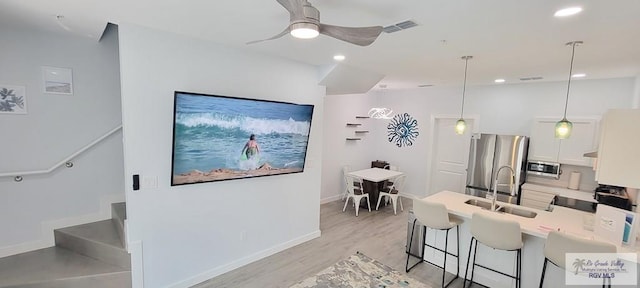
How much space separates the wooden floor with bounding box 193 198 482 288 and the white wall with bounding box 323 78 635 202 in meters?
1.38

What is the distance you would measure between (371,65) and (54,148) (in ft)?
13.0

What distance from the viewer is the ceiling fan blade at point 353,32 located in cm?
162

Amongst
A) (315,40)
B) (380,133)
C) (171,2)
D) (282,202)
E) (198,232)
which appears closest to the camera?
(171,2)

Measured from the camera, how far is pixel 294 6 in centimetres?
145

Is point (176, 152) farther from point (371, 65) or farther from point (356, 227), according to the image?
point (356, 227)

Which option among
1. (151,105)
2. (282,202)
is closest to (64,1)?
(151,105)

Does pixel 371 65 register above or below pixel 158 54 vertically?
above

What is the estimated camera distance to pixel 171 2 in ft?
6.40

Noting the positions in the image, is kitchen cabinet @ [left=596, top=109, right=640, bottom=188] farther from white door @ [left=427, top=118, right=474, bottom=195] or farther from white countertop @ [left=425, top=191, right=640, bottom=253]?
white door @ [left=427, top=118, right=474, bottom=195]

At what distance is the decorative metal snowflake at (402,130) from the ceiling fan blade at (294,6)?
574 cm

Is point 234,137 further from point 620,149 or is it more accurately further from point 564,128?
point 564,128

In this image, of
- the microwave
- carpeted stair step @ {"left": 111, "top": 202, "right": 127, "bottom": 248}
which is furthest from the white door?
carpeted stair step @ {"left": 111, "top": 202, "right": 127, "bottom": 248}

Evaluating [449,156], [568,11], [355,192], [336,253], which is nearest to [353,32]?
[568,11]

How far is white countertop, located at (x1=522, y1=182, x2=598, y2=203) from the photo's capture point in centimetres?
430
